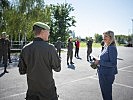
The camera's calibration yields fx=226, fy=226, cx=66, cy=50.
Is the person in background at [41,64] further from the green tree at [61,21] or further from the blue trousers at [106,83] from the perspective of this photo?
the green tree at [61,21]

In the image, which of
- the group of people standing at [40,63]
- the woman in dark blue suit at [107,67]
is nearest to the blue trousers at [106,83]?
the woman in dark blue suit at [107,67]

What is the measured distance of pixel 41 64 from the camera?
3.60m

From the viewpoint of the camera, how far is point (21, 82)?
32.5 feet

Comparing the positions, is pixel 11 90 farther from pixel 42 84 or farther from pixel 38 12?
pixel 38 12

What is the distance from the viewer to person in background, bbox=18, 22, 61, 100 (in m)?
3.59

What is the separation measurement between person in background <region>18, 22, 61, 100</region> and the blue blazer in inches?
80.2

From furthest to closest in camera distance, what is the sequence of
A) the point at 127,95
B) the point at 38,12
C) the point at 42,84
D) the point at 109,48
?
1. the point at 38,12
2. the point at 127,95
3. the point at 109,48
4. the point at 42,84

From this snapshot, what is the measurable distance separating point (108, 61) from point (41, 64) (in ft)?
7.54

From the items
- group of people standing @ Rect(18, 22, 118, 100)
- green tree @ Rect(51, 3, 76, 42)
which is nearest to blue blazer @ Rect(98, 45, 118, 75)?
group of people standing @ Rect(18, 22, 118, 100)

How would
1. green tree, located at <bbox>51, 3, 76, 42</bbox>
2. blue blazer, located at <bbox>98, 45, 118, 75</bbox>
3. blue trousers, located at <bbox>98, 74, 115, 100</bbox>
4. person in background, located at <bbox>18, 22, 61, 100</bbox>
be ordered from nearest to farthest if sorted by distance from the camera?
person in background, located at <bbox>18, 22, 61, 100</bbox>, blue blazer, located at <bbox>98, 45, 118, 75</bbox>, blue trousers, located at <bbox>98, 74, 115, 100</bbox>, green tree, located at <bbox>51, 3, 76, 42</bbox>

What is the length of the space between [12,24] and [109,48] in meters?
27.4

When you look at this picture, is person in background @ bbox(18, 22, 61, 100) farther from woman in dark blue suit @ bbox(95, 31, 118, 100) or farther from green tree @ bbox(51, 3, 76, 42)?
green tree @ bbox(51, 3, 76, 42)

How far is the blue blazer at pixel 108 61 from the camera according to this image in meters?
5.33

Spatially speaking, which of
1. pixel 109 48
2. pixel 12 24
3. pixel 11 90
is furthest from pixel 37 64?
pixel 12 24
